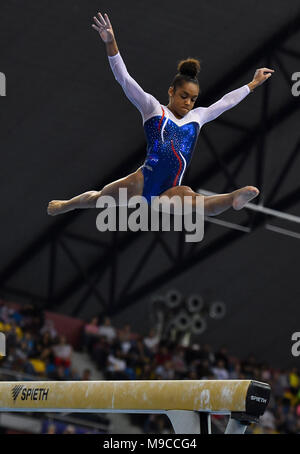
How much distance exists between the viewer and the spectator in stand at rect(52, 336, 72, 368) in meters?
14.9

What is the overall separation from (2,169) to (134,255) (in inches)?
183

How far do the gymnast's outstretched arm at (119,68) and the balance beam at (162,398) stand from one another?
211 centimetres

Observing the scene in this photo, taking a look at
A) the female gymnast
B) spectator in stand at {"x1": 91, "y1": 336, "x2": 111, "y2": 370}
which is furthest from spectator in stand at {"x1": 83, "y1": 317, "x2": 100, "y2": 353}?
the female gymnast

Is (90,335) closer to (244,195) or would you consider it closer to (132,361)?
(132,361)

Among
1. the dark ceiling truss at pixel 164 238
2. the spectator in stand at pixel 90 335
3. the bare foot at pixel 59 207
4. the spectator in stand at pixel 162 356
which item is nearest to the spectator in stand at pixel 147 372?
the spectator in stand at pixel 162 356

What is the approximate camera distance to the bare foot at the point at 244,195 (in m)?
5.80

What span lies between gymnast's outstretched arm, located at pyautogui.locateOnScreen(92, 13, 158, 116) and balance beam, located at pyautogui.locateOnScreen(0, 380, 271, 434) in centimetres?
211

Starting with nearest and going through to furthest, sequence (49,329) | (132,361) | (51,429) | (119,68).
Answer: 1. (119,68)
2. (51,429)
3. (132,361)
4. (49,329)

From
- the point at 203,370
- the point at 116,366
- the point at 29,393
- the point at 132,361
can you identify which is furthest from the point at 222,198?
the point at 203,370

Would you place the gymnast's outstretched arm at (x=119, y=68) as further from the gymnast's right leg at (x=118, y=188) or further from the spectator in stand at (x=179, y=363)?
the spectator in stand at (x=179, y=363)

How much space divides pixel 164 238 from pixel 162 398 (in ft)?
40.3

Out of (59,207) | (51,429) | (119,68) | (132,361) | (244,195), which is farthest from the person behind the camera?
(132,361)

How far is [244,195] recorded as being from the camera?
19.2ft

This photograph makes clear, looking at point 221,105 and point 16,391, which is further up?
point 221,105
